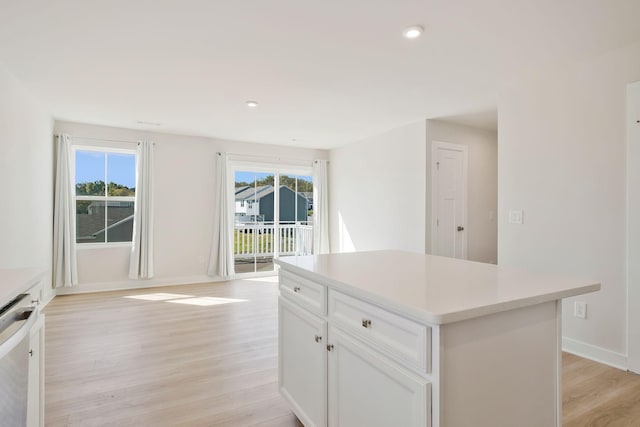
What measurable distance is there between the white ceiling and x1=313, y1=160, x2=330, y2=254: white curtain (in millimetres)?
2458

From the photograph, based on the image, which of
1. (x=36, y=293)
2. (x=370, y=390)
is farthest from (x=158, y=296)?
(x=370, y=390)

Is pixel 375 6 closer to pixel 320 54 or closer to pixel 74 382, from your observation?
pixel 320 54

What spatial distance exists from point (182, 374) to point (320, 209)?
4.43m

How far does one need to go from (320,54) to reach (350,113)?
1629 millimetres

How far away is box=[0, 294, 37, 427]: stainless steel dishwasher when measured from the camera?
3.53ft

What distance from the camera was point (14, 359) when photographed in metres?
1.15

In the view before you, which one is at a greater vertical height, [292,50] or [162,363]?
[292,50]

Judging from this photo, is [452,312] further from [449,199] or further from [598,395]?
[449,199]

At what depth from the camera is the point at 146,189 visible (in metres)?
5.10

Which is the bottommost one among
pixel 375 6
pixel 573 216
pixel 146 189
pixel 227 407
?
pixel 227 407

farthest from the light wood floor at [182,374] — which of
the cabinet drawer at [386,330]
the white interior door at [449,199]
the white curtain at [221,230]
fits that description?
the white interior door at [449,199]

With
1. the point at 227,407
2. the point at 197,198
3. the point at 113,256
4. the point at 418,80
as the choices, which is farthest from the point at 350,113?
the point at 113,256

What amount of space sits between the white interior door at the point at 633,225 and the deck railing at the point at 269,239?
485 cm

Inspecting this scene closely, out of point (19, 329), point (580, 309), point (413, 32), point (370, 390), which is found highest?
point (413, 32)
